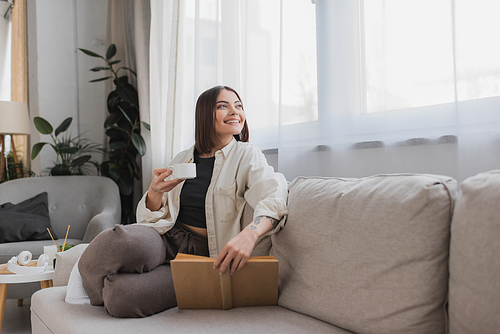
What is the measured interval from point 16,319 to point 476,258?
2.40 metres

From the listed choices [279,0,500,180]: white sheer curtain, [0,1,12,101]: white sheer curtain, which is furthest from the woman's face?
[0,1,12,101]: white sheer curtain

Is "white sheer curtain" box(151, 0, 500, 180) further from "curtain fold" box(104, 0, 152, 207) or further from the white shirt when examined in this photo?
"curtain fold" box(104, 0, 152, 207)

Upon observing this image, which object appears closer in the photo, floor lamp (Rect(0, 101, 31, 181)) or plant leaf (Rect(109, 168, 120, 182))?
plant leaf (Rect(109, 168, 120, 182))

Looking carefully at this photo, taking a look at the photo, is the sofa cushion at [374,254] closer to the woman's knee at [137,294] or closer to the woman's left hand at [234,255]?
the woman's left hand at [234,255]

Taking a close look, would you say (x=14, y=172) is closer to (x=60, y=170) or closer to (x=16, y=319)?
(x=60, y=170)

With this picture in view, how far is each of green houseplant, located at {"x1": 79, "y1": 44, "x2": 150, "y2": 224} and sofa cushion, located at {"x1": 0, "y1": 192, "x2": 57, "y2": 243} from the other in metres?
0.59

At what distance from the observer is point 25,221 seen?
2.40 meters

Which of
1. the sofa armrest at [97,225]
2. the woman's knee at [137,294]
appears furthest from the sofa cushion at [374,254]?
the sofa armrest at [97,225]

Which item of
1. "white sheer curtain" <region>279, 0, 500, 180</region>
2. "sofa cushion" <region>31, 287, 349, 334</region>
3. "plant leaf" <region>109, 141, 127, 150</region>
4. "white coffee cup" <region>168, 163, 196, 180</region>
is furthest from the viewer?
"plant leaf" <region>109, 141, 127, 150</region>

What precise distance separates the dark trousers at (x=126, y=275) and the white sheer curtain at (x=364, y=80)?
2.49 ft

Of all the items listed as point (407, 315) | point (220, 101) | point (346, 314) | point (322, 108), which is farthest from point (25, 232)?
point (407, 315)

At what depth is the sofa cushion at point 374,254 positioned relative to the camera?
896mm

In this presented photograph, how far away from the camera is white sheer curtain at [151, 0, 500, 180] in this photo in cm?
113

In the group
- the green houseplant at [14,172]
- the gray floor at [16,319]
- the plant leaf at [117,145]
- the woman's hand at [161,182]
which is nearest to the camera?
the woman's hand at [161,182]
